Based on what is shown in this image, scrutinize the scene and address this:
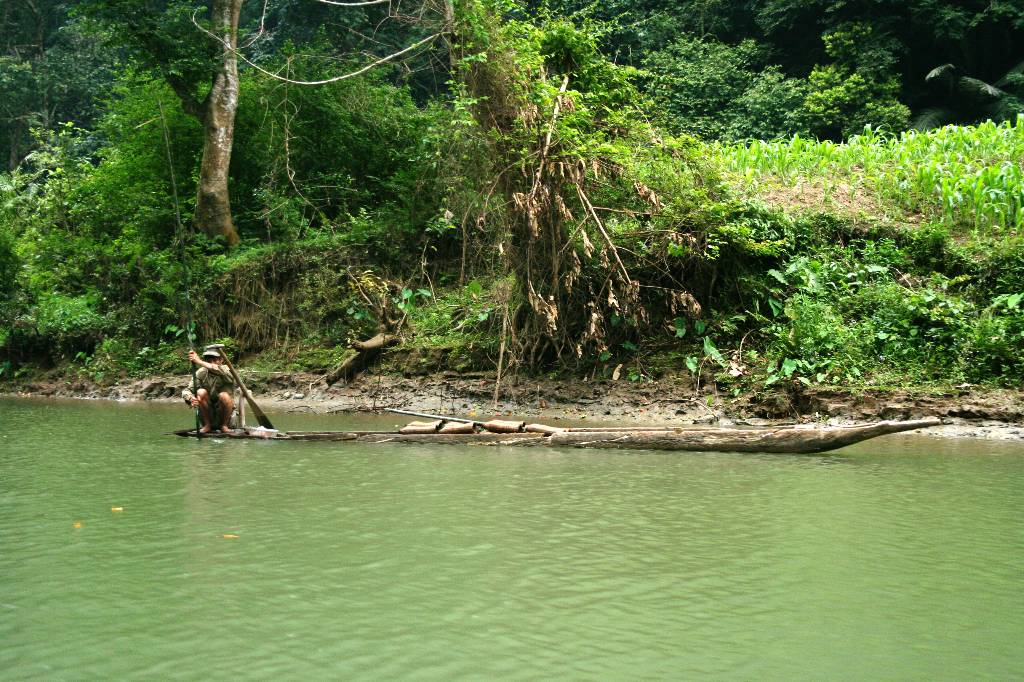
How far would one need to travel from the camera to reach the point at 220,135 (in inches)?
712

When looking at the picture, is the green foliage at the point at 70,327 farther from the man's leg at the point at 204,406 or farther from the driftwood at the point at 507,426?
the driftwood at the point at 507,426

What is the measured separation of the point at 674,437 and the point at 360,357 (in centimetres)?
665

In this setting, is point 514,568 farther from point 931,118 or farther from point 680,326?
point 931,118

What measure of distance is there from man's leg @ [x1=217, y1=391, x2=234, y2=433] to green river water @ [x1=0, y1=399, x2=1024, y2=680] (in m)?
1.67

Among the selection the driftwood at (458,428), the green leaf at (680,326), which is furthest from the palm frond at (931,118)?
the driftwood at (458,428)

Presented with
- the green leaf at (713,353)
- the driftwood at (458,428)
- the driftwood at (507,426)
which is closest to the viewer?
the driftwood at (507,426)

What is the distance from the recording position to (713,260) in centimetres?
1338

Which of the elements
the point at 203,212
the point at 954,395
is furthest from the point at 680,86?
the point at 954,395

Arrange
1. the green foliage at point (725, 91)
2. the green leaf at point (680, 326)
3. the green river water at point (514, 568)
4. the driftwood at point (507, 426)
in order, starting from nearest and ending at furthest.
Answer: the green river water at point (514, 568)
the driftwood at point (507, 426)
the green leaf at point (680, 326)
the green foliage at point (725, 91)

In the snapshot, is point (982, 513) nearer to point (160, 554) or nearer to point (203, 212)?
point (160, 554)

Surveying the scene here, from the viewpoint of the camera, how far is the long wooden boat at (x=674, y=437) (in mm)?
8766

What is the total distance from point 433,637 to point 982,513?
4.44m

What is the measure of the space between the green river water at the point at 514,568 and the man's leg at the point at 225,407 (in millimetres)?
1670

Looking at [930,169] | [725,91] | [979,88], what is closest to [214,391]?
[930,169]
